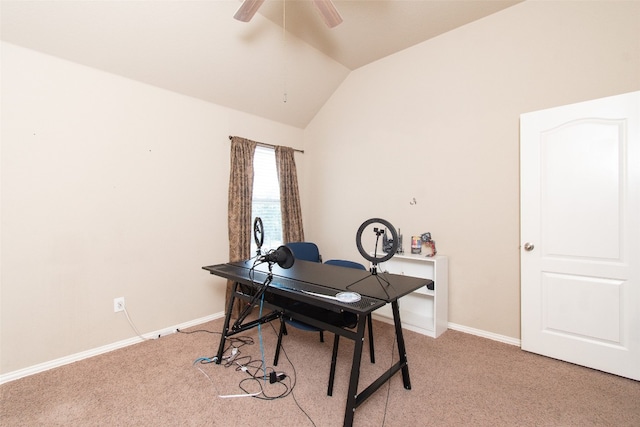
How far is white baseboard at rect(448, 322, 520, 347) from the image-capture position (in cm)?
258

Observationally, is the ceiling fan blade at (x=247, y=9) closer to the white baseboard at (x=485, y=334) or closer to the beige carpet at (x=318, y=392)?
the beige carpet at (x=318, y=392)

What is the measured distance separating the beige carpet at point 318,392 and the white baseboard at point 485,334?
0.26 feet

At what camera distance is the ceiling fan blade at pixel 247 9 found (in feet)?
6.33

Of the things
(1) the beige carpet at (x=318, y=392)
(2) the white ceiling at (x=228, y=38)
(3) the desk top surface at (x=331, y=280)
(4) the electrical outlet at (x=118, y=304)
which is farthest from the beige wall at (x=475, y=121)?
(4) the electrical outlet at (x=118, y=304)

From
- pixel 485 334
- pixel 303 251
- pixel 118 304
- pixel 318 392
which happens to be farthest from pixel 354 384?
pixel 118 304

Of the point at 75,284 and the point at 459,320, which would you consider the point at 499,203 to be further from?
the point at 75,284

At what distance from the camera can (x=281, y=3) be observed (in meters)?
2.51

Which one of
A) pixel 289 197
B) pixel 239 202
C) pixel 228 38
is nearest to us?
pixel 228 38

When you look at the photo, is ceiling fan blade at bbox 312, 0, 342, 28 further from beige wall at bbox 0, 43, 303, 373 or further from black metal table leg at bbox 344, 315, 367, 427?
black metal table leg at bbox 344, 315, 367, 427

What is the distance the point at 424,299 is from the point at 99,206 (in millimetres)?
3213

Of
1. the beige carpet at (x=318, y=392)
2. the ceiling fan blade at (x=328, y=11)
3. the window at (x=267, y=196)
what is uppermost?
the ceiling fan blade at (x=328, y=11)

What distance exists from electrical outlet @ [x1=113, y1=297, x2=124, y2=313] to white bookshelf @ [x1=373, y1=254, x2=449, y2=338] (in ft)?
8.30

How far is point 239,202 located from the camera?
3.34 metres

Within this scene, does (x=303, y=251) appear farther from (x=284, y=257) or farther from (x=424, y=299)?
(x=424, y=299)
